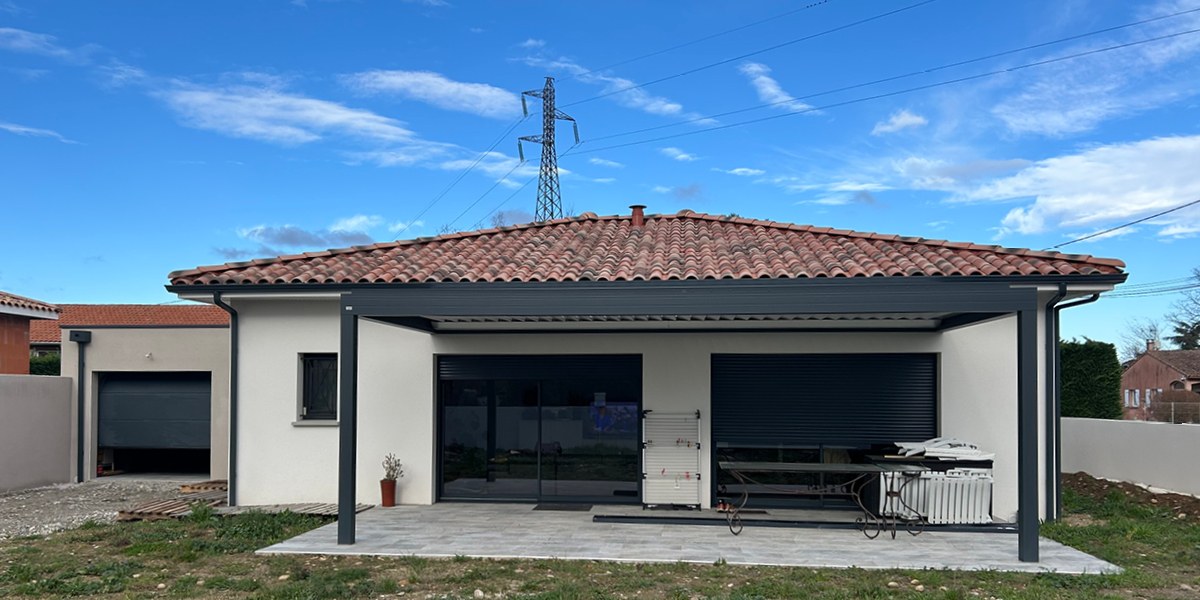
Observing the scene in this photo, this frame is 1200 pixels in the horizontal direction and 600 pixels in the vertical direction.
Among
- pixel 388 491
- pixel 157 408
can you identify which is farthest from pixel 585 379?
pixel 157 408

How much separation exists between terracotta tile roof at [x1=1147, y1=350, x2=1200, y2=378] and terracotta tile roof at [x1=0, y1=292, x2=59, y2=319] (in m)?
48.7

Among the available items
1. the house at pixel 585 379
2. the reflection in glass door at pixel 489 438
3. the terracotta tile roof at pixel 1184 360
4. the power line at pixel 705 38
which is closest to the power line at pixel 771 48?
the power line at pixel 705 38

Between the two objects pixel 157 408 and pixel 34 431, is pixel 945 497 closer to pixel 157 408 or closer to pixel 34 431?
pixel 157 408

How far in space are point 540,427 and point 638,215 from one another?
468 centimetres

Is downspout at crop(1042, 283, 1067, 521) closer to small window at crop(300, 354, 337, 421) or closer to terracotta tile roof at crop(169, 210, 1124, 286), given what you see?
terracotta tile roof at crop(169, 210, 1124, 286)

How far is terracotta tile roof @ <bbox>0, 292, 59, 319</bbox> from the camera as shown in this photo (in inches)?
837

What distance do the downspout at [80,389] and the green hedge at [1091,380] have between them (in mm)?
19189

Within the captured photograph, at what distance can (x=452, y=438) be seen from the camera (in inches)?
557

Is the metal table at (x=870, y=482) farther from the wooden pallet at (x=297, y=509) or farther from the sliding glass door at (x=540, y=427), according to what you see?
the wooden pallet at (x=297, y=509)

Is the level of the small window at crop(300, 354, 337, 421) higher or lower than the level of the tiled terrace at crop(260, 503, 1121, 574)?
higher

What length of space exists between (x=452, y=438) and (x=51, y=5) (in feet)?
31.2

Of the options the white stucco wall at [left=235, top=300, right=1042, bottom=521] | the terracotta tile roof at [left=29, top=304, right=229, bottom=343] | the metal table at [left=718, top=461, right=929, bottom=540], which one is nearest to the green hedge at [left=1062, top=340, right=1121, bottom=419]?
the metal table at [left=718, top=461, right=929, bottom=540]

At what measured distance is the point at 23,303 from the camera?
21.8 metres

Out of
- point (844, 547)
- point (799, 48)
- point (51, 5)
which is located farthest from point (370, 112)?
point (844, 547)
